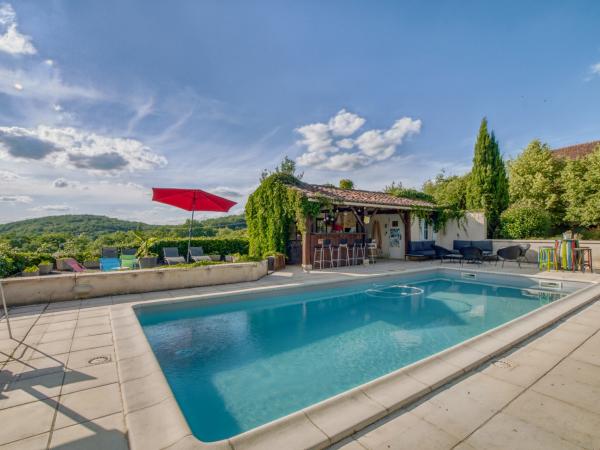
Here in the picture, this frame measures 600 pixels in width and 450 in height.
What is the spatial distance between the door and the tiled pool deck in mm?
10928

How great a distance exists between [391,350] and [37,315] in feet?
21.1

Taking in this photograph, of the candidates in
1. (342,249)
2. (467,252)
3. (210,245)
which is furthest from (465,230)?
(210,245)

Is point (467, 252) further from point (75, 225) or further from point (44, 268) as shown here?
point (75, 225)

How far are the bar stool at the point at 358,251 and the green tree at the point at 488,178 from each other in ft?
29.2

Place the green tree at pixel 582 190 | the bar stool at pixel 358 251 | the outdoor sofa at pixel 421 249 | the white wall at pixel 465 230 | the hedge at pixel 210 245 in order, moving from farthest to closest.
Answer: the green tree at pixel 582 190
the white wall at pixel 465 230
the outdoor sofa at pixel 421 249
the hedge at pixel 210 245
the bar stool at pixel 358 251

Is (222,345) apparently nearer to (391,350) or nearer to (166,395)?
(166,395)

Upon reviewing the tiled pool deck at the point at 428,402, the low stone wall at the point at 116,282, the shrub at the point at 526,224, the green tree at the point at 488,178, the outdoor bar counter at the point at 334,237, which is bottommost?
the tiled pool deck at the point at 428,402

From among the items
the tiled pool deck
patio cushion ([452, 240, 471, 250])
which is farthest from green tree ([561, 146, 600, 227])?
the tiled pool deck

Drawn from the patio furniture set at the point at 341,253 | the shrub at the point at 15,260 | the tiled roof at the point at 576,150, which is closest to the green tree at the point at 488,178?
the patio furniture set at the point at 341,253

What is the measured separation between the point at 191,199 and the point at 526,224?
50.9 feet

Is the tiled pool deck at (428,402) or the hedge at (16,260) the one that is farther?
the hedge at (16,260)

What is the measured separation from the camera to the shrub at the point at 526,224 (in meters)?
14.2

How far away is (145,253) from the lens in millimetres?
11445

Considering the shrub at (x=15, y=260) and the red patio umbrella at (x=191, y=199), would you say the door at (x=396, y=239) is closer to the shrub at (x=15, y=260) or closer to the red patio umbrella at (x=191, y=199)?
the red patio umbrella at (x=191, y=199)
